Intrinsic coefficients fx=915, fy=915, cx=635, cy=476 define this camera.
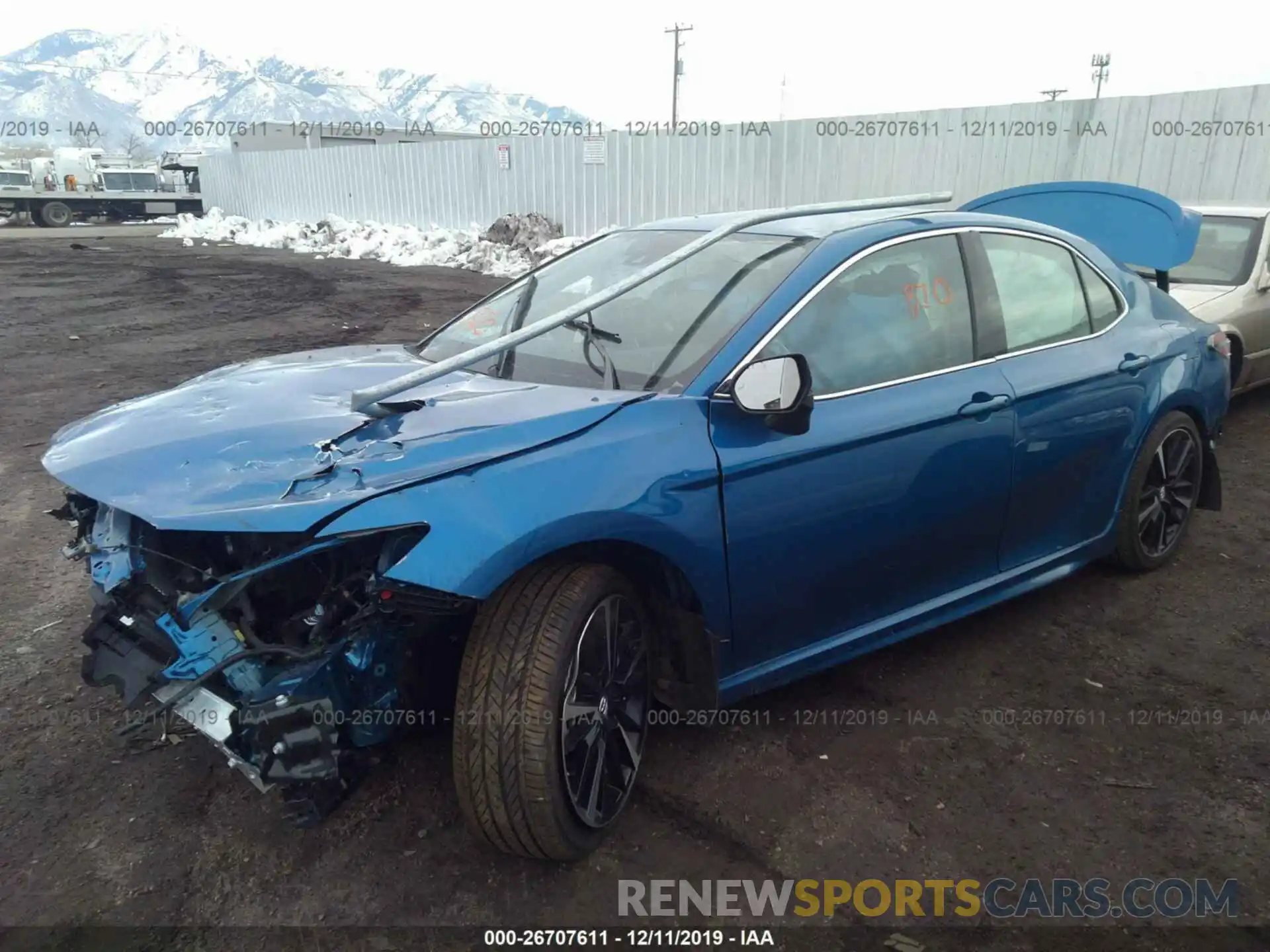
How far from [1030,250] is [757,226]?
3.89 ft

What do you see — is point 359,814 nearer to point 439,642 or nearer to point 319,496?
point 439,642

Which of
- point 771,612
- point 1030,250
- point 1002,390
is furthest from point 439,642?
point 1030,250

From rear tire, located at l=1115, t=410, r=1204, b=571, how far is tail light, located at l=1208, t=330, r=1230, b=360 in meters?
0.38

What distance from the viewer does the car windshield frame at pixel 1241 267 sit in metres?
6.57

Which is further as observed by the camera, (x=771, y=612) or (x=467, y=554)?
(x=771, y=612)

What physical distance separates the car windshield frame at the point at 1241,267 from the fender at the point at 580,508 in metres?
5.48

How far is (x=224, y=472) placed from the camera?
7.53 ft

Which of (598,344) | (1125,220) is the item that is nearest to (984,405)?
(598,344)

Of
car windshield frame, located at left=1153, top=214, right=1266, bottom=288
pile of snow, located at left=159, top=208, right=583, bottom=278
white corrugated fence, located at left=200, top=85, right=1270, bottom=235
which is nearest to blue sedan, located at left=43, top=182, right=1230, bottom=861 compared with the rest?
car windshield frame, located at left=1153, top=214, right=1266, bottom=288

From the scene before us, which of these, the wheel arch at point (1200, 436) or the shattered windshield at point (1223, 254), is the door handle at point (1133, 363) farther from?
the shattered windshield at point (1223, 254)

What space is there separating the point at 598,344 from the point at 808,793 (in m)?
1.58

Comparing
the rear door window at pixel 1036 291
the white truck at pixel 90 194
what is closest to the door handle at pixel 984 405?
the rear door window at pixel 1036 291

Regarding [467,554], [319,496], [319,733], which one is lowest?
[319,733]

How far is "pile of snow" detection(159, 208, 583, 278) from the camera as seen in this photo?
60.3 feet
